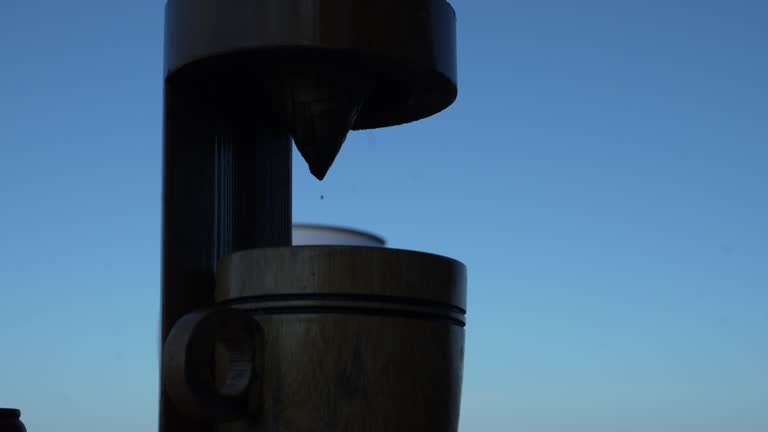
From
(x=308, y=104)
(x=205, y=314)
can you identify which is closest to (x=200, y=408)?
(x=205, y=314)

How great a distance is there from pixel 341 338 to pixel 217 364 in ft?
1.14

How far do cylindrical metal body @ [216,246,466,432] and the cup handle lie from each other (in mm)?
34

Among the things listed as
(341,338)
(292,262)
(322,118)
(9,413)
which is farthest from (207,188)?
(9,413)

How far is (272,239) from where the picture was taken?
10.6ft

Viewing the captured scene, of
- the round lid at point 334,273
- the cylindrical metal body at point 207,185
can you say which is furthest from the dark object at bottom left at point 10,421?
the round lid at point 334,273

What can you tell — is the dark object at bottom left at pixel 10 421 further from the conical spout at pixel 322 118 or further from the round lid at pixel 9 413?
the conical spout at pixel 322 118

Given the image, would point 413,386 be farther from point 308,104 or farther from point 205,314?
point 308,104

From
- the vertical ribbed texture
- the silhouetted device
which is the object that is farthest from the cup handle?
the vertical ribbed texture

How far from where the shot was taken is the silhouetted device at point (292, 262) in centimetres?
249

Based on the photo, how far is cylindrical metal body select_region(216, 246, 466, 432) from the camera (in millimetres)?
2492

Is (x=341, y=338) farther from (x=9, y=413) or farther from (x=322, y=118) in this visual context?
(x=9, y=413)

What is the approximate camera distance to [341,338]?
250cm

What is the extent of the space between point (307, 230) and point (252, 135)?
4.72ft

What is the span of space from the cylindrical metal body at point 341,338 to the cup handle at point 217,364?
34 millimetres
